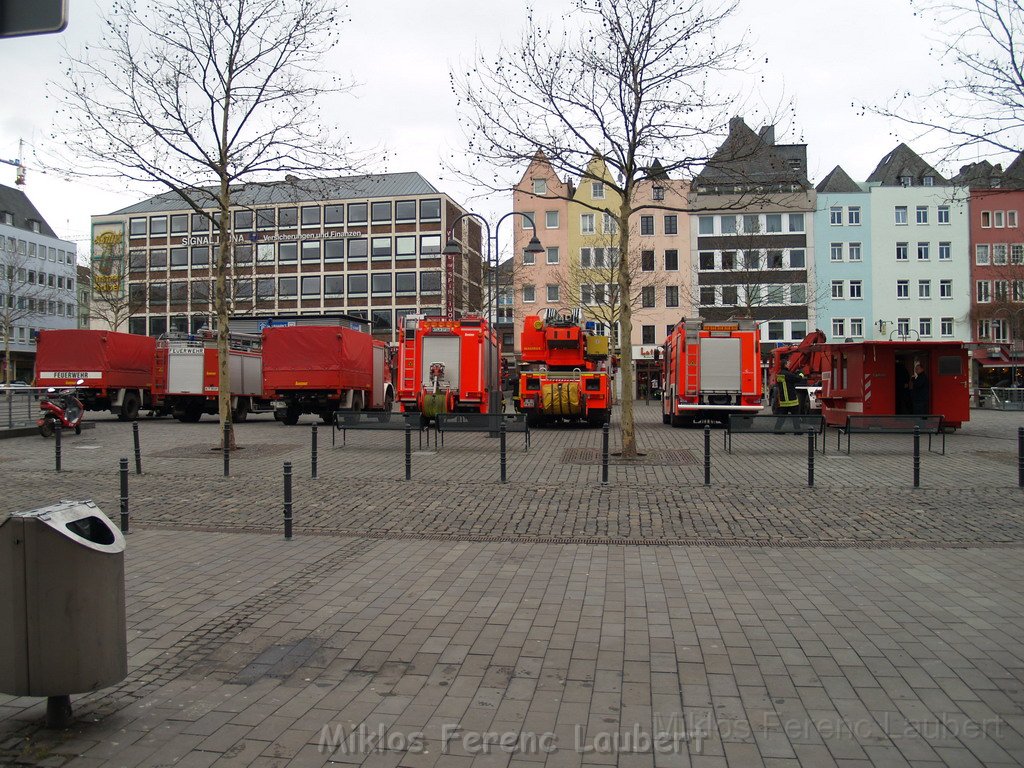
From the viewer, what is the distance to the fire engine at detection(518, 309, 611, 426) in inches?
968

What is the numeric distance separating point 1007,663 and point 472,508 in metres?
6.57

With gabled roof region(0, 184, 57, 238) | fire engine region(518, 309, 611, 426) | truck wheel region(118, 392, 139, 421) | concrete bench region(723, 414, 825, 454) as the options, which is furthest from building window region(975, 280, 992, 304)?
gabled roof region(0, 184, 57, 238)

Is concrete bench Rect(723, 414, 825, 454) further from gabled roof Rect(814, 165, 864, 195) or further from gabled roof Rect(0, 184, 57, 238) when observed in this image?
gabled roof Rect(0, 184, 57, 238)

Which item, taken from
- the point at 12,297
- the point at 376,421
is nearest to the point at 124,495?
the point at 376,421

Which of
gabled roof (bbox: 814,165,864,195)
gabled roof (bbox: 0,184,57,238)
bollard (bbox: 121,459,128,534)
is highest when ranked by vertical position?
gabled roof (bbox: 0,184,57,238)

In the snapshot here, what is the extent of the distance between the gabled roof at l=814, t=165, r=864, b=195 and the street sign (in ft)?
219

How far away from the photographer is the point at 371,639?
5.37 meters

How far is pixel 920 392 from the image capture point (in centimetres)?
2120

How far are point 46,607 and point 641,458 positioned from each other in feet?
40.8

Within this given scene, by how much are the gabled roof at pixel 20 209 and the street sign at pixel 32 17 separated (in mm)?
95014

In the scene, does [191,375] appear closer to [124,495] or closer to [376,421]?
[376,421]

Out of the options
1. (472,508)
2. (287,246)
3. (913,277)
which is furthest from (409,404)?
(287,246)

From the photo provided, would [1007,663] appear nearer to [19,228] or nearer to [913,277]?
[913,277]

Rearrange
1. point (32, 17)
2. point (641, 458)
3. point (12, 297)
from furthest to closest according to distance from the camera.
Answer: point (12, 297)
point (641, 458)
point (32, 17)
